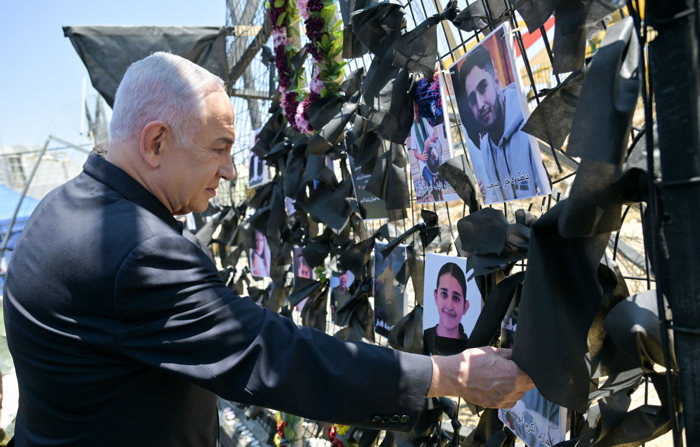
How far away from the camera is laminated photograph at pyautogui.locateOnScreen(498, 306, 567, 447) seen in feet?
4.14

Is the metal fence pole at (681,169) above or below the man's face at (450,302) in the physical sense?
above

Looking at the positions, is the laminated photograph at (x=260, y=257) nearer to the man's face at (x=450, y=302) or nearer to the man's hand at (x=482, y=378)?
the man's face at (x=450, y=302)

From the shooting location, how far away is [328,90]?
2252 millimetres

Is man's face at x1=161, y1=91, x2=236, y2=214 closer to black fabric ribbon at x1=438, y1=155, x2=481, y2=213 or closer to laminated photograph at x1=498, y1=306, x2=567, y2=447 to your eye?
black fabric ribbon at x1=438, y1=155, x2=481, y2=213

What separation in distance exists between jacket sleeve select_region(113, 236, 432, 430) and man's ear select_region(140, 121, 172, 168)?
24cm

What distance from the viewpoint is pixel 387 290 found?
198 cm

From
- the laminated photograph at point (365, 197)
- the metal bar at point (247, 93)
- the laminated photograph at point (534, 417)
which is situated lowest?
the laminated photograph at point (534, 417)

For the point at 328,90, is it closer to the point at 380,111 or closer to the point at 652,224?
the point at 380,111

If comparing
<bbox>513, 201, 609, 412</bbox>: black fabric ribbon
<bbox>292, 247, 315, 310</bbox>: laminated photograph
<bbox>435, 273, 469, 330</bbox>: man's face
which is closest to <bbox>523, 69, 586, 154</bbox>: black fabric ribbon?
<bbox>513, 201, 609, 412</bbox>: black fabric ribbon

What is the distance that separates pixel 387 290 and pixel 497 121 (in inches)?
34.2

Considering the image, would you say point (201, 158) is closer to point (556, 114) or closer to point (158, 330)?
point (158, 330)

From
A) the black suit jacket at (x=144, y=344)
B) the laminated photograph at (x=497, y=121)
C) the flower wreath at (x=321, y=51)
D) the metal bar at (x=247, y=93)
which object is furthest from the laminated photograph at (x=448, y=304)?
the metal bar at (x=247, y=93)

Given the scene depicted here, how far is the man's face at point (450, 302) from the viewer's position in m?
1.55

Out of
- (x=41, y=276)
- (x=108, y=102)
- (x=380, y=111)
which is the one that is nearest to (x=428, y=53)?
(x=380, y=111)
